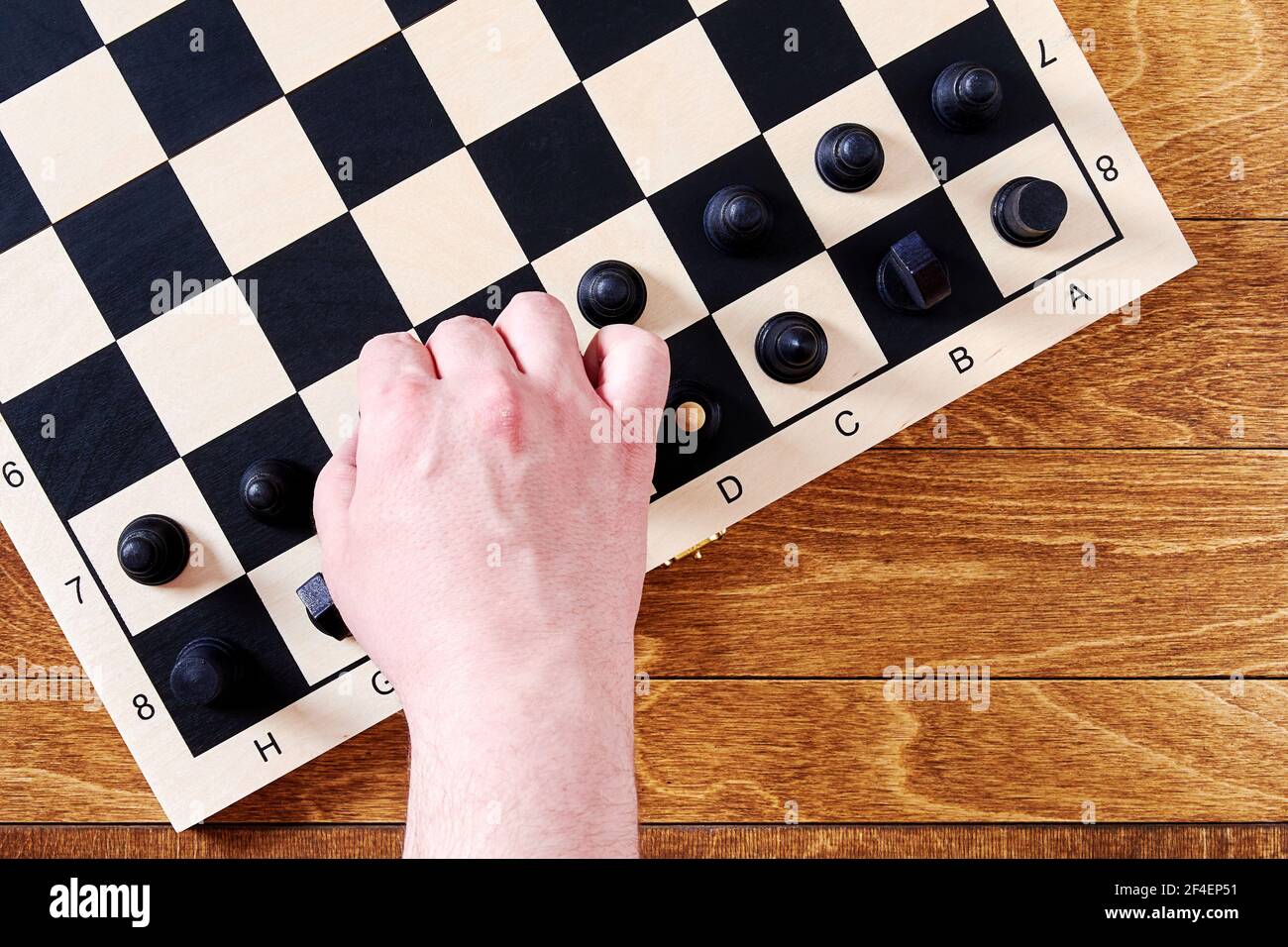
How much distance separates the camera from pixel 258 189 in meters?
1.24

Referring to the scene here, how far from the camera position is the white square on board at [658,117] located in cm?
124

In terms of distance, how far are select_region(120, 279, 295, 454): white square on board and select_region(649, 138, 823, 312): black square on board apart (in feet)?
1.79

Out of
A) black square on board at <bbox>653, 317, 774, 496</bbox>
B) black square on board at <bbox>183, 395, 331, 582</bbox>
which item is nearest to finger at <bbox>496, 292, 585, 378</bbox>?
black square on board at <bbox>653, 317, 774, 496</bbox>

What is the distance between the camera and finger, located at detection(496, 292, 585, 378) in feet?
3.28

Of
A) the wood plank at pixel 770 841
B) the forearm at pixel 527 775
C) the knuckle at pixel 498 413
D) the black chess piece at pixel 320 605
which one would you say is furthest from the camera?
the wood plank at pixel 770 841

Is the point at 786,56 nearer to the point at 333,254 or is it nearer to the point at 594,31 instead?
the point at 594,31

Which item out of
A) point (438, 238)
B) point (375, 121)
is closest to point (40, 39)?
point (375, 121)

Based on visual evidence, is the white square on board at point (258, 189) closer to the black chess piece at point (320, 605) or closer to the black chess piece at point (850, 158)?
the black chess piece at point (320, 605)

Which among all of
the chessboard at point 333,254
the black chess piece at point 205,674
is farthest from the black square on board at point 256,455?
the black chess piece at point 205,674

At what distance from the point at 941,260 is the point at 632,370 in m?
0.50

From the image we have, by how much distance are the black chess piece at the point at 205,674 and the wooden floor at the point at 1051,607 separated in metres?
0.22

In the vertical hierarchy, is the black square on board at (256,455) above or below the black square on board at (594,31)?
below
